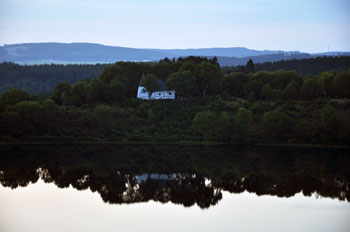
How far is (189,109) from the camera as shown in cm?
6788

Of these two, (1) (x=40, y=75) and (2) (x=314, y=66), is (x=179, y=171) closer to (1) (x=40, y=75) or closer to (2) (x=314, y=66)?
(2) (x=314, y=66)

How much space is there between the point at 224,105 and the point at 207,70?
8.31 metres

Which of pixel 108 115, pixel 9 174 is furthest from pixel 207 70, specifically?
pixel 9 174

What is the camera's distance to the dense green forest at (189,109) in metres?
59.0

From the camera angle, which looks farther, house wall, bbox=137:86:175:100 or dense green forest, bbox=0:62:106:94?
dense green forest, bbox=0:62:106:94

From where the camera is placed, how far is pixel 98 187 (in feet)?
118

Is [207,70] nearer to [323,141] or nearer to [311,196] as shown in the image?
[323,141]

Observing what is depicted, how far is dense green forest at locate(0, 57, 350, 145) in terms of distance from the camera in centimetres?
5903

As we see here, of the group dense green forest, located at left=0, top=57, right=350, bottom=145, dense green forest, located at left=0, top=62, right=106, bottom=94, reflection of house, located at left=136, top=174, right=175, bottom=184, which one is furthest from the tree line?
reflection of house, located at left=136, top=174, right=175, bottom=184

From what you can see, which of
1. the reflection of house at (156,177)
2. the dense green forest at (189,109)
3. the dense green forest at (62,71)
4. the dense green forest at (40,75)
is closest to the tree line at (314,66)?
the dense green forest at (62,71)

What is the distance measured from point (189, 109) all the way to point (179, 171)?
87.0ft

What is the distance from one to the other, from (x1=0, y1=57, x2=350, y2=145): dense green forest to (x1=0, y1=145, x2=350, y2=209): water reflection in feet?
16.0

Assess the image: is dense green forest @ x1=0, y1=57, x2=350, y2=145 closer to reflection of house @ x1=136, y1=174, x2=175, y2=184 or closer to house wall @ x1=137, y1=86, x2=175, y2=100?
house wall @ x1=137, y1=86, x2=175, y2=100

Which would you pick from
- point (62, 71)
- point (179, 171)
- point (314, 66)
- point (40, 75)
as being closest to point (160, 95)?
point (179, 171)
